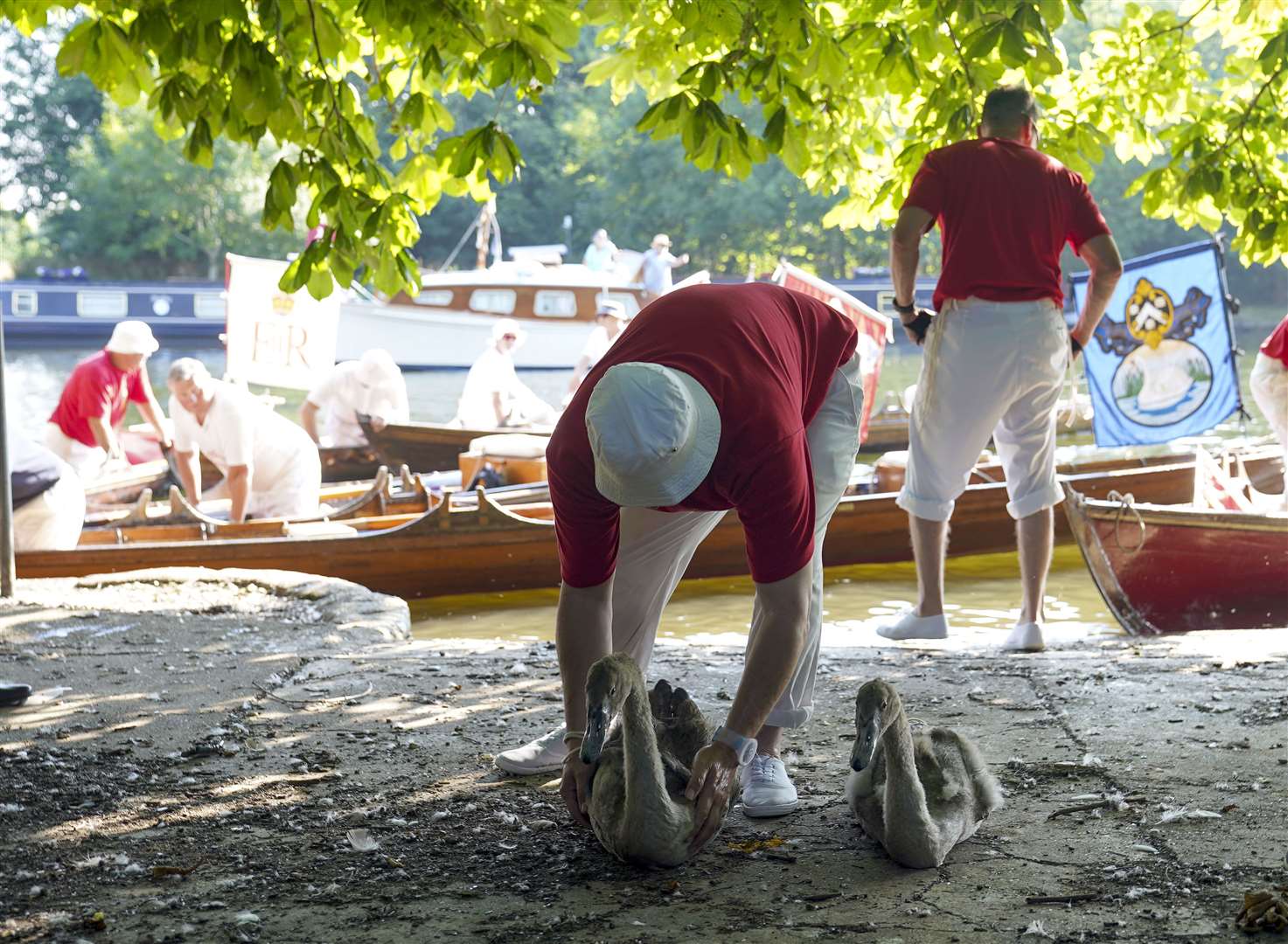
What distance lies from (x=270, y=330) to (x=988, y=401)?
33.5 ft

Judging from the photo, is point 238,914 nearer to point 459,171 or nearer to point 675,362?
point 675,362

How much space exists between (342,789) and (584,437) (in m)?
1.56

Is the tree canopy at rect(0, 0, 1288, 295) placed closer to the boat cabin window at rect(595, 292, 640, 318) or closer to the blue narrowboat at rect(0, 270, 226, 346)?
the boat cabin window at rect(595, 292, 640, 318)

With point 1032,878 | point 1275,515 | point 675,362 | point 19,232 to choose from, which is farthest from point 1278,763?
point 19,232

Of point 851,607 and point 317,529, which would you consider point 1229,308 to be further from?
point 317,529

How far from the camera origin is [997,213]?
234 inches

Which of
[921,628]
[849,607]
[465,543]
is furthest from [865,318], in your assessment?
[921,628]

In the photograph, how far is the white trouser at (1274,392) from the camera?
28.1 feet

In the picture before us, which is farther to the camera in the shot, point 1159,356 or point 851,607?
point 851,607

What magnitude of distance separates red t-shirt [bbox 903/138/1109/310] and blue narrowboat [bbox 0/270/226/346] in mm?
40853

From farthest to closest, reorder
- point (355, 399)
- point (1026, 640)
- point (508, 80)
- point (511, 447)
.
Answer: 1. point (355, 399)
2. point (511, 447)
3. point (1026, 640)
4. point (508, 80)

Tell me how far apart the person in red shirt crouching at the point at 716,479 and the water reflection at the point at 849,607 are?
4.86m

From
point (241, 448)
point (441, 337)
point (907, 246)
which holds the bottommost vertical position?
point (241, 448)

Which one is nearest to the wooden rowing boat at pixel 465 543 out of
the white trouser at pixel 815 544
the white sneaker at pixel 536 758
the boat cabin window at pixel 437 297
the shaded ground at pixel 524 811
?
the shaded ground at pixel 524 811
